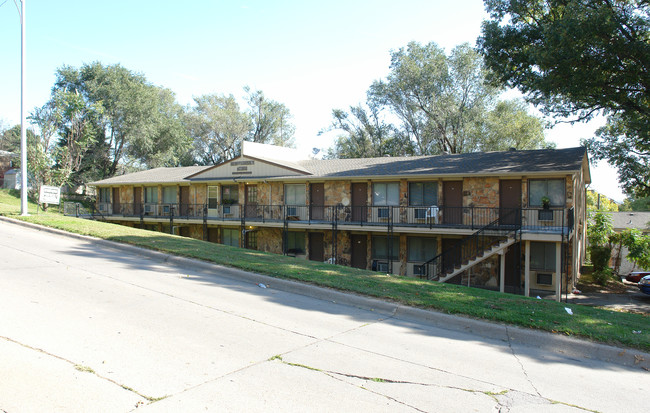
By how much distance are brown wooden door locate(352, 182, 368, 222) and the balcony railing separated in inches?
2.0

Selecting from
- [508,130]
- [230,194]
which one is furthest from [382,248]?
[508,130]

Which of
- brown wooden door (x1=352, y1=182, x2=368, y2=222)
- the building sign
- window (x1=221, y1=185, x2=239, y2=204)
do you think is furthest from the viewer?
window (x1=221, y1=185, x2=239, y2=204)

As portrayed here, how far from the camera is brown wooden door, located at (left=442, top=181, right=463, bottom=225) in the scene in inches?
736

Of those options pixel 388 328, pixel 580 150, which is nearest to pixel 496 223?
pixel 580 150

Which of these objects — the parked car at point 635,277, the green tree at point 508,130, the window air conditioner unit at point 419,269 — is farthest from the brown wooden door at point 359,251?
the green tree at point 508,130

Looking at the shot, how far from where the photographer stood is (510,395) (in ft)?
14.9

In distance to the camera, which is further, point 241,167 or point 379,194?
point 241,167

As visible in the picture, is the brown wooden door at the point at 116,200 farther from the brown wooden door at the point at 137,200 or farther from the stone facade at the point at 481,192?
the stone facade at the point at 481,192

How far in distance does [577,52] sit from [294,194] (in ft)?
47.0

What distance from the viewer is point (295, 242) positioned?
2331 cm

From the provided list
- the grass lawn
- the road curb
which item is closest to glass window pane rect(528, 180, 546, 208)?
the grass lawn

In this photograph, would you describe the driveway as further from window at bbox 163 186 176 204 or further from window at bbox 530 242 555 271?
window at bbox 163 186 176 204

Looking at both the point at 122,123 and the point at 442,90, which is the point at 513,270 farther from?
the point at 122,123

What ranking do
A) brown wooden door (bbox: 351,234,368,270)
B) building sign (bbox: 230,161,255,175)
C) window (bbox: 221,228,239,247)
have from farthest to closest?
1. window (bbox: 221,228,239,247)
2. building sign (bbox: 230,161,255,175)
3. brown wooden door (bbox: 351,234,368,270)
